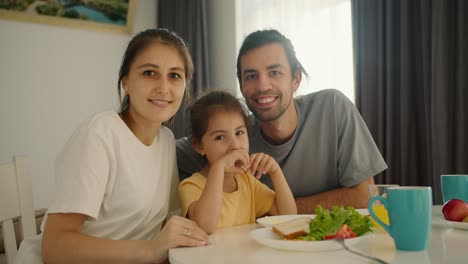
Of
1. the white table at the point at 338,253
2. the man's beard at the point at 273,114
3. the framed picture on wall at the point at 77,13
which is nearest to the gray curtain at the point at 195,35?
the framed picture on wall at the point at 77,13

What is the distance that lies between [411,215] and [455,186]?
533mm

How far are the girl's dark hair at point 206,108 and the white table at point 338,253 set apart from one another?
0.74 meters

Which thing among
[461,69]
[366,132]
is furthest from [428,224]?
[461,69]

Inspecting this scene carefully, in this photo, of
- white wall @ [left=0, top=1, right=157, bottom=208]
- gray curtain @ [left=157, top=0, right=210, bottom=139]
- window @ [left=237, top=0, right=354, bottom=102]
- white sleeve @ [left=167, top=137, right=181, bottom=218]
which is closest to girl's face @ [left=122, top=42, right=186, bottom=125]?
white sleeve @ [left=167, top=137, right=181, bottom=218]

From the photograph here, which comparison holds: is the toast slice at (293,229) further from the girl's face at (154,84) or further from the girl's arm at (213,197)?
the girl's face at (154,84)

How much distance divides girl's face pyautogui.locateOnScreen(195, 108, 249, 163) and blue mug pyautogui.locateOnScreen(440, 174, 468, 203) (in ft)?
2.47

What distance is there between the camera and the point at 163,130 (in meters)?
1.86

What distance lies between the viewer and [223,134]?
184cm

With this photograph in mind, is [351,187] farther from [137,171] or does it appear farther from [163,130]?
[137,171]

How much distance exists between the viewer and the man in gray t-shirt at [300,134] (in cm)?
212

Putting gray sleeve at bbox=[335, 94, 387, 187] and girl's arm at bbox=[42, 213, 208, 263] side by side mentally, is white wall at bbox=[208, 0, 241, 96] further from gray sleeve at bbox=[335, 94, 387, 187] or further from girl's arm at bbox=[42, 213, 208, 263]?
girl's arm at bbox=[42, 213, 208, 263]

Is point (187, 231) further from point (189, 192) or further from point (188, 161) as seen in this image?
point (188, 161)

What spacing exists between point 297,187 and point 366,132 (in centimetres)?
43

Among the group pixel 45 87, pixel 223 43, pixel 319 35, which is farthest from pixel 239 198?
pixel 45 87
